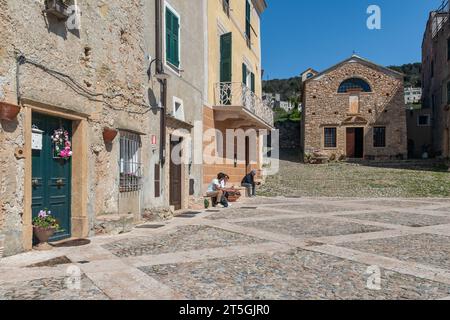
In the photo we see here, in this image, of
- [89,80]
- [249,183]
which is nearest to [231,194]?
[249,183]

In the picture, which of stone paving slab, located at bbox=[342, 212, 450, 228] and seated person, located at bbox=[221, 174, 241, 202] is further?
seated person, located at bbox=[221, 174, 241, 202]

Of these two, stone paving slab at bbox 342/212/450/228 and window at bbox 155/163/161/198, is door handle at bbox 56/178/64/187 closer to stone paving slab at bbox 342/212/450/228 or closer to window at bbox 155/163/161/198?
window at bbox 155/163/161/198

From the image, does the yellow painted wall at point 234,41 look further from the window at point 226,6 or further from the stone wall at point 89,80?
the stone wall at point 89,80

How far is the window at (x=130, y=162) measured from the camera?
855 centimetres

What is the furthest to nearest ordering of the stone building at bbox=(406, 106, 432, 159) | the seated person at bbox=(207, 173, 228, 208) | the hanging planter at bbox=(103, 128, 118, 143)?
the stone building at bbox=(406, 106, 432, 159)
the seated person at bbox=(207, 173, 228, 208)
the hanging planter at bbox=(103, 128, 118, 143)

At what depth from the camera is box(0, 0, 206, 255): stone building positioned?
571 centimetres

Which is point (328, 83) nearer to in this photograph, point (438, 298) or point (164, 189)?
point (164, 189)

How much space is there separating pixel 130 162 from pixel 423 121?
1273 inches

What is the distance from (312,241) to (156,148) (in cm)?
479

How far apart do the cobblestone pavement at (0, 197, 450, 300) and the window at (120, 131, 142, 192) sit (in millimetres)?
1120

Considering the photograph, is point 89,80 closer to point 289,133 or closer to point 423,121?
point 423,121

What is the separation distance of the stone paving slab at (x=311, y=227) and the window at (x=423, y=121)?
95.7 feet

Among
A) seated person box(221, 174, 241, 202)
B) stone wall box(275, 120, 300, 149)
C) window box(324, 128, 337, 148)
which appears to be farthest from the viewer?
stone wall box(275, 120, 300, 149)

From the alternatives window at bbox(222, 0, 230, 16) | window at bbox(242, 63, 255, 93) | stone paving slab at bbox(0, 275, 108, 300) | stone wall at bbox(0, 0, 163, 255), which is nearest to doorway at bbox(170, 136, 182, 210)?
stone wall at bbox(0, 0, 163, 255)
